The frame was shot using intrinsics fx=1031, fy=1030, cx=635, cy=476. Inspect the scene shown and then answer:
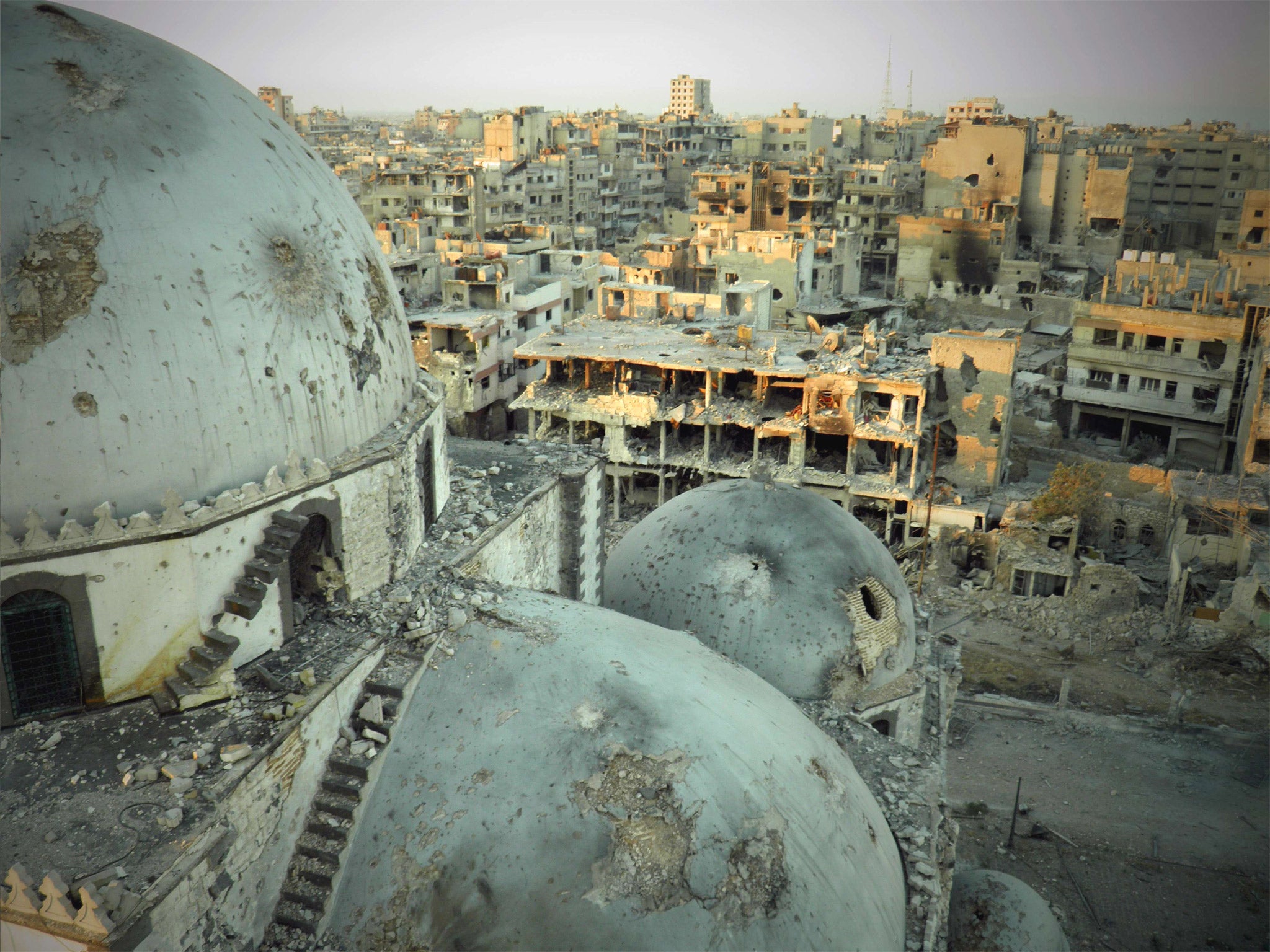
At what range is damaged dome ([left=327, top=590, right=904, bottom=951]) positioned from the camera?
9.59 meters

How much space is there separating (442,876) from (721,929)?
8.83 feet

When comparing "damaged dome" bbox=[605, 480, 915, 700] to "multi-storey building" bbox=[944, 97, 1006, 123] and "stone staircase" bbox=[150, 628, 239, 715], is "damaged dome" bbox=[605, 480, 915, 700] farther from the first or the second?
"multi-storey building" bbox=[944, 97, 1006, 123]

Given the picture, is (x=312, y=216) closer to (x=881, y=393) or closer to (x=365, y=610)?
(x=365, y=610)

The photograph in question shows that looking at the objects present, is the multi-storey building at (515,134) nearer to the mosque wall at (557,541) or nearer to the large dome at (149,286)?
the mosque wall at (557,541)

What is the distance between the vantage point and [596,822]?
986 centimetres

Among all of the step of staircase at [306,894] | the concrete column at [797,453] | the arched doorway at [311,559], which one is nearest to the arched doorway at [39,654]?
the arched doorway at [311,559]

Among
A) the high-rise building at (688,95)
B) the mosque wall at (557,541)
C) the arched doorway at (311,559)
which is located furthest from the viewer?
the high-rise building at (688,95)

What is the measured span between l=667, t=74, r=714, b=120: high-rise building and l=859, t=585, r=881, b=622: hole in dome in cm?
14177

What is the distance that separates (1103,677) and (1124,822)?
265 inches

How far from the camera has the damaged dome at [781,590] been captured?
16.4 meters

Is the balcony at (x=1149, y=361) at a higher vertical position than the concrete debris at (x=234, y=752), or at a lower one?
lower

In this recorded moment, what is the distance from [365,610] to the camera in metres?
12.2

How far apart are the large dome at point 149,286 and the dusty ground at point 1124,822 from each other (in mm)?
13891

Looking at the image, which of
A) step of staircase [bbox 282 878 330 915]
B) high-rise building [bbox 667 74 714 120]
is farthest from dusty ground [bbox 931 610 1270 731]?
high-rise building [bbox 667 74 714 120]
